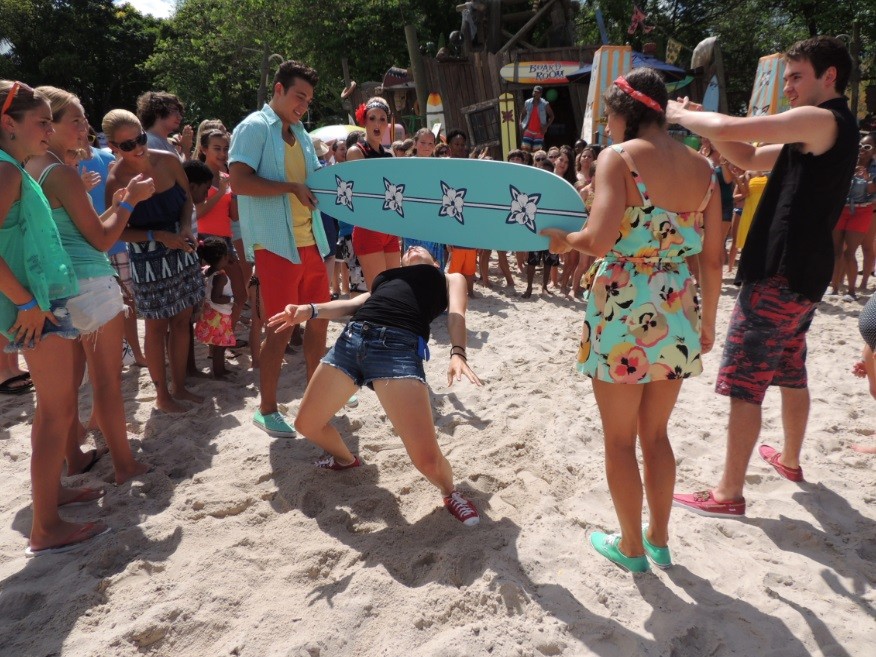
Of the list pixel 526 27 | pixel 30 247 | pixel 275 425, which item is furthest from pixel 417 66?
pixel 30 247

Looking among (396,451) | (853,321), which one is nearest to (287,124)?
(396,451)

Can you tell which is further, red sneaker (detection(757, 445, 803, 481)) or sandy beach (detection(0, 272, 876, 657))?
red sneaker (detection(757, 445, 803, 481))

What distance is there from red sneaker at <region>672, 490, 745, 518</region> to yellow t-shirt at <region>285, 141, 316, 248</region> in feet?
7.36

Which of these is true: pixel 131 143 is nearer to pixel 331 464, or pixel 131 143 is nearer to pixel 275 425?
pixel 275 425

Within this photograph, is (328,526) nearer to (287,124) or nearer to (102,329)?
(102,329)

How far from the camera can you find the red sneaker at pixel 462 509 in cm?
251

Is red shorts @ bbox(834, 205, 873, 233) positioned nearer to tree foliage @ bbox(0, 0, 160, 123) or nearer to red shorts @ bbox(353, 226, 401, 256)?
red shorts @ bbox(353, 226, 401, 256)

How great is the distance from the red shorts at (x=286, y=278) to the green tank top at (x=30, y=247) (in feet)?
3.72

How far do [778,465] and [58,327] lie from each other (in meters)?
3.17

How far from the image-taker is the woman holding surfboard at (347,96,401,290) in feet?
12.1

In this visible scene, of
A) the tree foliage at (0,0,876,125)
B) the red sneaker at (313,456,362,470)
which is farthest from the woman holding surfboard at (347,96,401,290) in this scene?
the tree foliage at (0,0,876,125)

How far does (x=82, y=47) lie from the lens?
26219 millimetres

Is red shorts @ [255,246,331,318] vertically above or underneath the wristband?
underneath

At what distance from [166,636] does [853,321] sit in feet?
19.1
